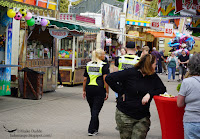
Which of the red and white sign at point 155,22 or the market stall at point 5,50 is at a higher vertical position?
the red and white sign at point 155,22

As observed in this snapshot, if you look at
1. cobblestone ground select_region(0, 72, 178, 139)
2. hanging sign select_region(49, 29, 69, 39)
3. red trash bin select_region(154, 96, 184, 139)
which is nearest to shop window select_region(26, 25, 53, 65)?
hanging sign select_region(49, 29, 69, 39)

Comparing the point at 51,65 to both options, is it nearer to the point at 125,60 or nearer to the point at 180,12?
the point at 180,12

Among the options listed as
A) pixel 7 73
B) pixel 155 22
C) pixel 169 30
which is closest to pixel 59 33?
pixel 7 73

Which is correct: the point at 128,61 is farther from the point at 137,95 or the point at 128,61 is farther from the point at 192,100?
the point at 192,100

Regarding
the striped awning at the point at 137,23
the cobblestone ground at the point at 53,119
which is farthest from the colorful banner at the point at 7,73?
the striped awning at the point at 137,23

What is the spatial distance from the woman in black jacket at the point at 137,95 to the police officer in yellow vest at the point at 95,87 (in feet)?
7.86

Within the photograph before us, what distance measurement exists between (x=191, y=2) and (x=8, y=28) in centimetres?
551

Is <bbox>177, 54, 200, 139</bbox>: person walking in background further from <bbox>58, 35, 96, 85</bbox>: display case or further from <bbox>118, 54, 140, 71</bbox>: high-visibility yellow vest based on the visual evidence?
<bbox>58, 35, 96, 85</bbox>: display case

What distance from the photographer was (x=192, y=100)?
4.19 metres

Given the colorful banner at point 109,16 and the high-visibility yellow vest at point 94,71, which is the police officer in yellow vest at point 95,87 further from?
the colorful banner at point 109,16

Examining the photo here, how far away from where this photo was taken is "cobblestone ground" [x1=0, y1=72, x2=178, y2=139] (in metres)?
7.23

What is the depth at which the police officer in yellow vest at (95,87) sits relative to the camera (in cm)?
716

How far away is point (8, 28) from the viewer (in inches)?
446

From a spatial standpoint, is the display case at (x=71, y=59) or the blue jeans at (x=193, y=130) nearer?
the blue jeans at (x=193, y=130)
